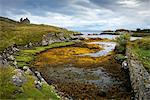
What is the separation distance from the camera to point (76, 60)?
8900 centimetres

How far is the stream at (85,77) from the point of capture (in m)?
50.4

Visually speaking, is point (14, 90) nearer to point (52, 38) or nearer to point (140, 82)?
point (140, 82)

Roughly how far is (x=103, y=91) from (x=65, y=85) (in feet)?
28.0

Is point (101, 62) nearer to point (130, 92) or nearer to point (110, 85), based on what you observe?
point (110, 85)

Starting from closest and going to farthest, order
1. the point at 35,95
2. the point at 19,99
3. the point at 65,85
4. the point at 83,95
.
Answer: the point at 19,99
the point at 35,95
the point at 83,95
the point at 65,85

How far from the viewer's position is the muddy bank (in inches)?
2002

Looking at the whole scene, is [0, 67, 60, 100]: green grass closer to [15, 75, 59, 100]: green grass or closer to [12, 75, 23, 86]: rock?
[15, 75, 59, 100]: green grass

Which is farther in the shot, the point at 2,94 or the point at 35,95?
the point at 35,95

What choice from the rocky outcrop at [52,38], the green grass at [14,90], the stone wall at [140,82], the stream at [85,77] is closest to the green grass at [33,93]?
the green grass at [14,90]

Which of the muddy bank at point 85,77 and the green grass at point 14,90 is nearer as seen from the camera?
the green grass at point 14,90

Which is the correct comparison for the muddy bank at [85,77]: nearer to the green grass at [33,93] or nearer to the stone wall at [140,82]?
the stone wall at [140,82]

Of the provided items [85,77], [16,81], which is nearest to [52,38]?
[85,77]

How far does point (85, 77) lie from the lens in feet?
211

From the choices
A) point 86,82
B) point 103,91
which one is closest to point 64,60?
point 86,82
